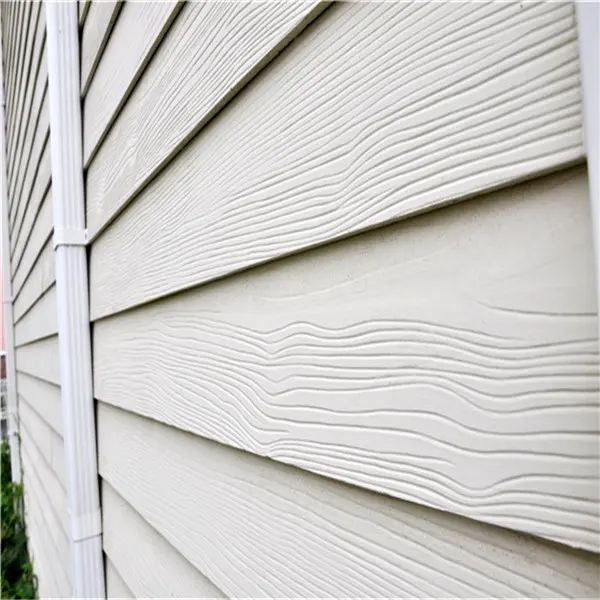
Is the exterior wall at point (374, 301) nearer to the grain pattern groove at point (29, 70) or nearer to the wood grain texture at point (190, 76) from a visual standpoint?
the wood grain texture at point (190, 76)

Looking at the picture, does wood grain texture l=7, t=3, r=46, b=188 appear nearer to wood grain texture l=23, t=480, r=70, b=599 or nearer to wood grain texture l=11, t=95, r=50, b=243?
wood grain texture l=11, t=95, r=50, b=243

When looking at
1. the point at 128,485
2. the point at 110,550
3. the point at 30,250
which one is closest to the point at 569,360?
the point at 128,485

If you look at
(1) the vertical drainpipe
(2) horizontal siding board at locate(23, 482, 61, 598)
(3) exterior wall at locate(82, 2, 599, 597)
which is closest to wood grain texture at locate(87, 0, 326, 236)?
(3) exterior wall at locate(82, 2, 599, 597)

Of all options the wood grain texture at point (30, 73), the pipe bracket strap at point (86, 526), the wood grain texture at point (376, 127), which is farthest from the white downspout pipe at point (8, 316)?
the wood grain texture at point (376, 127)

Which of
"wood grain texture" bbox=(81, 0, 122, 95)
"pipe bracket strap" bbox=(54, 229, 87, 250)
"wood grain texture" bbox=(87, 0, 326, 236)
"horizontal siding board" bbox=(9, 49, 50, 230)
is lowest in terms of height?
"pipe bracket strap" bbox=(54, 229, 87, 250)

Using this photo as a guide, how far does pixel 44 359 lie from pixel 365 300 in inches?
91.1

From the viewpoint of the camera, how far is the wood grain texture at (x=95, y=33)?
1131 mm

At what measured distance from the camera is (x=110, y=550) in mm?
1332

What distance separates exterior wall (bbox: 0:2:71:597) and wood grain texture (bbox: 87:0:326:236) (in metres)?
0.99

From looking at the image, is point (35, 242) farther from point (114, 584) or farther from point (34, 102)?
point (114, 584)

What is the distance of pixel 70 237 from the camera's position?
1.42 m

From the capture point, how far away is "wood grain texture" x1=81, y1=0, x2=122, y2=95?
3.71 feet

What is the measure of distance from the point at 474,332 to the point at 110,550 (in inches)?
48.3

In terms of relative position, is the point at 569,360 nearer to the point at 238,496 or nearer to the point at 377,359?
the point at 377,359
